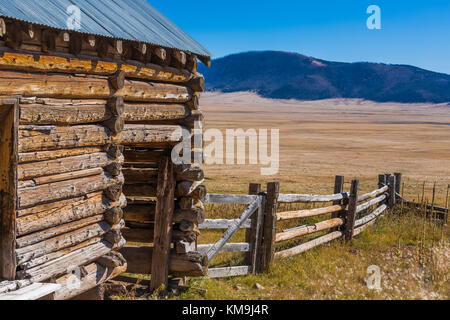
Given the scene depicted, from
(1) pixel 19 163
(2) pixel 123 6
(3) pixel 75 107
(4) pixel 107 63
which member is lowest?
(1) pixel 19 163

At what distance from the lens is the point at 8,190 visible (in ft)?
15.9

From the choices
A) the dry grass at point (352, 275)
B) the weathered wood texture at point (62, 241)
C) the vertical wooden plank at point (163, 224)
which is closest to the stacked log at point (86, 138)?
the weathered wood texture at point (62, 241)

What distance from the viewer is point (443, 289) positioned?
7.44 metres

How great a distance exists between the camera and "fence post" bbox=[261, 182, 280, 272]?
8.30 meters

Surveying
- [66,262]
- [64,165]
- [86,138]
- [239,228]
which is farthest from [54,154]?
[239,228]

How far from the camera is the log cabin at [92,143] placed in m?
4.85

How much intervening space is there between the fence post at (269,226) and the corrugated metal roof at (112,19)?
2.38 metres

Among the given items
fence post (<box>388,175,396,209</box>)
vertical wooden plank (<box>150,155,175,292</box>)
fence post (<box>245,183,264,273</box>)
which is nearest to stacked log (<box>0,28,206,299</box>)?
vertical wooden plank (<box>150,155,175,292</box>)

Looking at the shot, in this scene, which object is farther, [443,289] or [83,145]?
[443,289]

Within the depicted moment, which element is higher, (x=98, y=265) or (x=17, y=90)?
(x=17, y=90)

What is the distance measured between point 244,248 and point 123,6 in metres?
4.18

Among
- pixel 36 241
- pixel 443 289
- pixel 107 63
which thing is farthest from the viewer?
pixel 443 289
